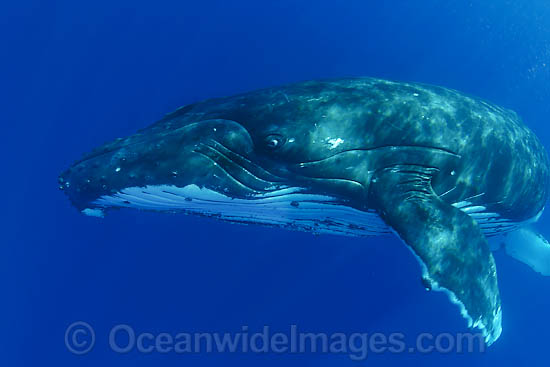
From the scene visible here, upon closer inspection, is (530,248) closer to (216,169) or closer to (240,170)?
(240,170)

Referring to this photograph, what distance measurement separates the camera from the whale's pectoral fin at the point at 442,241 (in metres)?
5.87

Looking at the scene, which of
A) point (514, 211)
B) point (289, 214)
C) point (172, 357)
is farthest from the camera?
point (172, 357)

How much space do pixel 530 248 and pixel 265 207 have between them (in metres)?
11.6

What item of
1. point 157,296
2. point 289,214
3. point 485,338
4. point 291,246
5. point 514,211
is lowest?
point 485,338

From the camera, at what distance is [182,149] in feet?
19.1

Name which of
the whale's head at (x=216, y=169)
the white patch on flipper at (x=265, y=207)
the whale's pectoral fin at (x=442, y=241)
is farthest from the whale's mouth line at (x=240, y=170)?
the whale's pectoral fin at (x=442, y=241)

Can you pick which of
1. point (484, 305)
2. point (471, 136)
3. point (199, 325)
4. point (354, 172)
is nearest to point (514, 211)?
point (471, 136)

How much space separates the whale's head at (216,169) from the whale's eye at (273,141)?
14 mm

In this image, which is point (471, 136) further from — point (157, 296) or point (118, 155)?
point (157, 296)

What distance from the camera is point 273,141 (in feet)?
19.8

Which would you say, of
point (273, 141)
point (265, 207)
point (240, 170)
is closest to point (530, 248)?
point (265, 207)

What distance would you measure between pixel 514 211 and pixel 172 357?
16.6 metres

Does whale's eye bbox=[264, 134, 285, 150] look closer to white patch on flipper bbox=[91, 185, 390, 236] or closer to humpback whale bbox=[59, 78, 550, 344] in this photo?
humpback whale bbox=[59, 78, 550, 344]

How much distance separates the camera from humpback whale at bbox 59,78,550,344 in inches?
230
